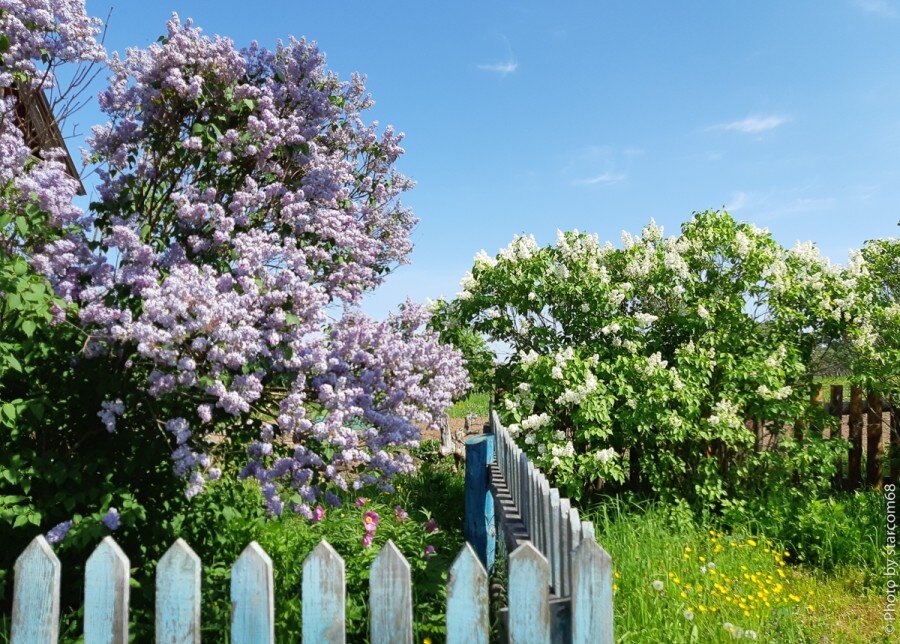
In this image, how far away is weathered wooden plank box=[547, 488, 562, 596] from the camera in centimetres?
258

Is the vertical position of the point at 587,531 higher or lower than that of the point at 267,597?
higher

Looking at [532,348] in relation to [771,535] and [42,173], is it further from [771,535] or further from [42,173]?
[42,173]

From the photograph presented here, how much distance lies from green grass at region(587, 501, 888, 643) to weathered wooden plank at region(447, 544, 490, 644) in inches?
76.5

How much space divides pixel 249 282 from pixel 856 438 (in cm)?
718

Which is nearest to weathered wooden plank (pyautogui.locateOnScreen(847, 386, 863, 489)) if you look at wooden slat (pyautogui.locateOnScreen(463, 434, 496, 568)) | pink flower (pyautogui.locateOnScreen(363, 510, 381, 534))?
wooden slat (pyautogui.locateOnScreen(463, 434, 496, 568))

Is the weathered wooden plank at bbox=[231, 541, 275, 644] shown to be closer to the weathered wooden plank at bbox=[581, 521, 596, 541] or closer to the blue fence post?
the weathered wooden plank at bbox=[581, 521, 596, 541]

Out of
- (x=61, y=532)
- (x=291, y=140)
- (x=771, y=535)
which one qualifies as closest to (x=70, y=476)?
(x=61, y=532)

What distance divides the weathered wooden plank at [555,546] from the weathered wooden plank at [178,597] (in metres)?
1.29

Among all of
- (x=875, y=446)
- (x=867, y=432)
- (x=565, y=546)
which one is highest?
(x=867, y=432)

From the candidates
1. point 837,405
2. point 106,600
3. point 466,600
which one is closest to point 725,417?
point 837,405

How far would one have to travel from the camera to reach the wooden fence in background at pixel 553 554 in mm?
2010

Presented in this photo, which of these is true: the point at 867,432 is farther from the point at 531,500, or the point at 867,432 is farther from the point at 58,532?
the point at 58,532

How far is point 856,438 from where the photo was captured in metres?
7.55

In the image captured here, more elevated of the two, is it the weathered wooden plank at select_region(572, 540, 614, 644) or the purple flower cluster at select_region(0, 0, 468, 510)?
the purple flower cluster at select_region(0, 0, 468, 510)
